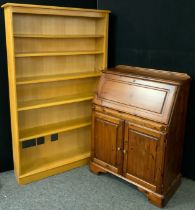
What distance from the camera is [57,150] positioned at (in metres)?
3.36

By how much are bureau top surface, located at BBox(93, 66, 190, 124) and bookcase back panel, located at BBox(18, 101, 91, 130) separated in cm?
48

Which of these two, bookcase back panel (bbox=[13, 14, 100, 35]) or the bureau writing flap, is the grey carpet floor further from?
bookcase back panel (bbox=[13, 14, 100, 35])

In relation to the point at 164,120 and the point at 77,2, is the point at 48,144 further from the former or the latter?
the point at 77,2

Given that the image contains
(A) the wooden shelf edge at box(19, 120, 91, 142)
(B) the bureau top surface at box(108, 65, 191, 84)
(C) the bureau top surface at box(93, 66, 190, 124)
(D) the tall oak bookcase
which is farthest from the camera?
(A) the wooden shelf edge at box(19, 120, 91, 142)

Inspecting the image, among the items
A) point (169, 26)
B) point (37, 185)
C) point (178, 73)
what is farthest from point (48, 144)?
point (169, 26)

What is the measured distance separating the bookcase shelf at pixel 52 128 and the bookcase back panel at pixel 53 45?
83 cm

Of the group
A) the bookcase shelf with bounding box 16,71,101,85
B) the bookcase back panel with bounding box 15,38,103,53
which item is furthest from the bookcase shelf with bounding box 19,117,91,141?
the bookcase back panel with bounding box 15,38,103,53

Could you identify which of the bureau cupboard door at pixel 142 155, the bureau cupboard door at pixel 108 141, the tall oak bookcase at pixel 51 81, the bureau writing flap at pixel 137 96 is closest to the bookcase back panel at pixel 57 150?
the tall oak bookcase at pixel 51 81

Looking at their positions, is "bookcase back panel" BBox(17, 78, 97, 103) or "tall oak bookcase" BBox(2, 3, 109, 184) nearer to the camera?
"tall oak bookcase" BBox(2, 3, 109, 184)

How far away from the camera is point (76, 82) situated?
3297 mm

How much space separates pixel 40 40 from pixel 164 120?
150 centimetres

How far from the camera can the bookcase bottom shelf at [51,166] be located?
2.94m

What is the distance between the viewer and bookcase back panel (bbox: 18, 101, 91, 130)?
119 inches

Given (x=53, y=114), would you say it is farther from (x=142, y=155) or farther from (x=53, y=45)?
(x=142, y=155)
